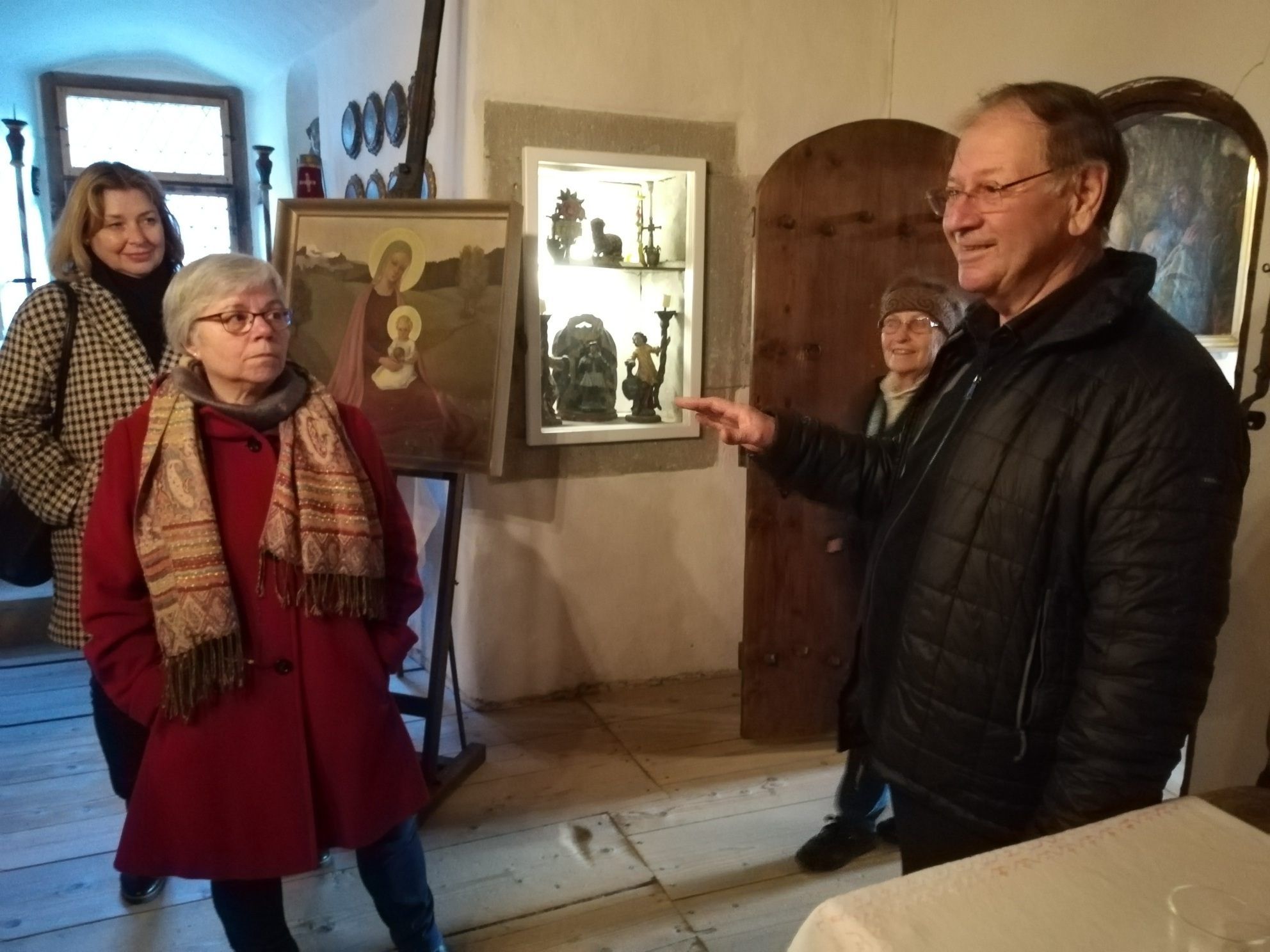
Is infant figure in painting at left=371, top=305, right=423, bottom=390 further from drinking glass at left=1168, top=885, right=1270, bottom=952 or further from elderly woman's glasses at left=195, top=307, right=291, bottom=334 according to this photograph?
drinking glass at left=1168, top=885, right=1270, bottom=952

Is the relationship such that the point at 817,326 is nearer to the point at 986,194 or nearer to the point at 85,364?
the point at 986,194

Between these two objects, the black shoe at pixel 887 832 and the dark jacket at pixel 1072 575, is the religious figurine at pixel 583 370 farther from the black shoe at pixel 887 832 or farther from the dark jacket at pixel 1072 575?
the dark jacket at pixel 1072 575

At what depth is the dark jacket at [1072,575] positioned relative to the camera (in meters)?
0.93

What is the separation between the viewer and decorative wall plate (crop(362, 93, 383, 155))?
3051 millimetres

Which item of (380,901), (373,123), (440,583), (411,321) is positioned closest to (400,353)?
(411,321)

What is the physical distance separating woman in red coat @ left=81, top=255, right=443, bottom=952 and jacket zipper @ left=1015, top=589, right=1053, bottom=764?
3.09ft

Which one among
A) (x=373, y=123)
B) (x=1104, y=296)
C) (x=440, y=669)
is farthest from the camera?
(x=373, y=123)

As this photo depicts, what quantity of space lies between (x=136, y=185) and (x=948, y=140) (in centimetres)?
195

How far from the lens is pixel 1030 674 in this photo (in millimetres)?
1035

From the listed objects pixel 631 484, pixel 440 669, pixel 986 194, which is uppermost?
pixel 986 194

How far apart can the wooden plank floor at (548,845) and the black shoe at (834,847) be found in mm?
26

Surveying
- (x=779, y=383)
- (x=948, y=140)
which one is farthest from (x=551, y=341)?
(x=948, y=140)

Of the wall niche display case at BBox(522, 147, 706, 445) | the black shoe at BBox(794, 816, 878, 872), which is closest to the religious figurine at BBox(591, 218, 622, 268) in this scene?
the wall niche display case at BBox(522, 147, 706, 445)

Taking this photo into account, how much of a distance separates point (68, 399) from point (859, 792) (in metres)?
1.83
